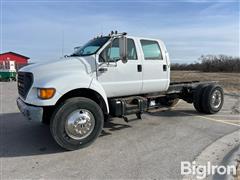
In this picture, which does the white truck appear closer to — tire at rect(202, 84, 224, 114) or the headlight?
the headlight

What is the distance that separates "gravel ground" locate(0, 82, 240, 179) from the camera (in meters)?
4.02

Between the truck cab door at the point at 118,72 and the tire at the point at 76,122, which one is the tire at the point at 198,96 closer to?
the truck cab door at the point at 118,72

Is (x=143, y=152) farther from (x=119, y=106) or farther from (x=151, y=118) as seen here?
(x=151, y=118)

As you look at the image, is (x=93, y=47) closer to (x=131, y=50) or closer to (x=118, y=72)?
(x=118, y=72)

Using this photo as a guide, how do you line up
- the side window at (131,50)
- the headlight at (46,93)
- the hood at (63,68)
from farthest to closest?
1. the side window at (131,50)
2. the hood at (63,68)
3. the headlight at (46,93)

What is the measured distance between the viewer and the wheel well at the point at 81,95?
513cm

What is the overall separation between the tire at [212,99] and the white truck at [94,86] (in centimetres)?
132

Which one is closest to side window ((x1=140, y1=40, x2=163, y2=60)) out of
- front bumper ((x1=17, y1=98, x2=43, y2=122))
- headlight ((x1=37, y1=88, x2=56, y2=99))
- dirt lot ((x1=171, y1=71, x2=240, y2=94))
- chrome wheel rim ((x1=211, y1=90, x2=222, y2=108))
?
chrome wheel rim ((x1=211, y1=90, x2=222, y2=108))

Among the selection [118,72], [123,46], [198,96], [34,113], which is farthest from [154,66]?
[34,113]

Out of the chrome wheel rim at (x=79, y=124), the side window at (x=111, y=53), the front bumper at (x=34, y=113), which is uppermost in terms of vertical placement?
the side window at (x=111, y=53)

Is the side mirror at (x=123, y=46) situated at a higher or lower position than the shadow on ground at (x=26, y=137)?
higher

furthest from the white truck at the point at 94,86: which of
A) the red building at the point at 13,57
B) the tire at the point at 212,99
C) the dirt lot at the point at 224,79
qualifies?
the red building at the point at 13,57

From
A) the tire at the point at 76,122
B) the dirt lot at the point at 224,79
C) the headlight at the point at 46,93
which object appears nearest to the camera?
the headlight at the point at 46,93

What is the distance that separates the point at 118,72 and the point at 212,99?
3829 millimetres
